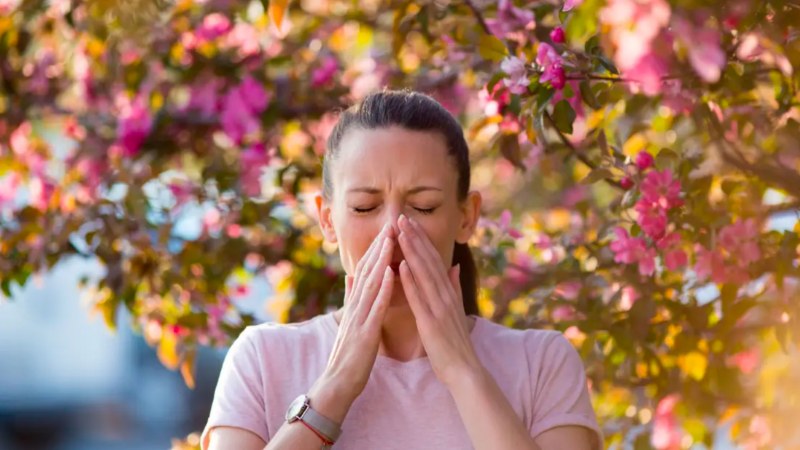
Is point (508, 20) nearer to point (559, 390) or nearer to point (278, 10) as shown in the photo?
point (278, 10)

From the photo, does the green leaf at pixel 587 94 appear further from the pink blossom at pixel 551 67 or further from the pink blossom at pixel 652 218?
the pink blossom at pixel 652 218

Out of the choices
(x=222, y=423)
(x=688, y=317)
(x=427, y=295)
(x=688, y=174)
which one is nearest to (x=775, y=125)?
(x=688, y=174)

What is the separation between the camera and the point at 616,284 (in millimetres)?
2799

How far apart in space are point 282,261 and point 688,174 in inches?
58.9

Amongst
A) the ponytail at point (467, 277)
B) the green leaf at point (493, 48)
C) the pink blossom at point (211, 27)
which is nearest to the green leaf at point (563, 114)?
the green leaf at point (493, 48)

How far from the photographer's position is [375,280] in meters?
2.05

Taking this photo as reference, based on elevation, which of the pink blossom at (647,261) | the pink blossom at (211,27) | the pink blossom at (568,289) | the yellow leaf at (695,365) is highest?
the pink blossom at (211,27)

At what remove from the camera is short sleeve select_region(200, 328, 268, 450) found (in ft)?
6.78

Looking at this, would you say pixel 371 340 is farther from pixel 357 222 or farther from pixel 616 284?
pixel 616 284

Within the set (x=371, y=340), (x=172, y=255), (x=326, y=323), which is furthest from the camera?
(x=172, y=255)

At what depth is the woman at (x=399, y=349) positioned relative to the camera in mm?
2020

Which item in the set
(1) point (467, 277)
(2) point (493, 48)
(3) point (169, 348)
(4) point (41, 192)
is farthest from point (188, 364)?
(2) point (493, 48)

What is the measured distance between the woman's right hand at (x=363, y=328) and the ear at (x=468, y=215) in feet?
0.80

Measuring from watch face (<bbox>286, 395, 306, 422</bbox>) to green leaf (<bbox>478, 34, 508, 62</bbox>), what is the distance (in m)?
0.85
